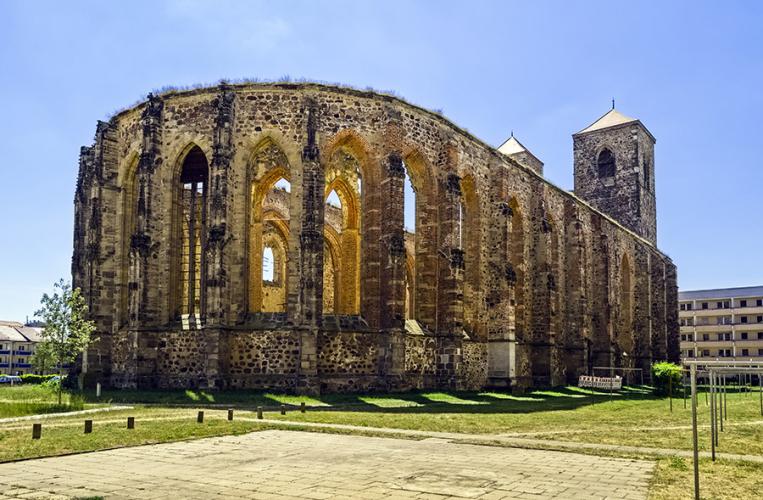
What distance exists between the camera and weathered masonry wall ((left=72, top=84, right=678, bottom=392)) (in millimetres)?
22797

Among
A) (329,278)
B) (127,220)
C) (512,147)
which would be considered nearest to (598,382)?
(329,278)

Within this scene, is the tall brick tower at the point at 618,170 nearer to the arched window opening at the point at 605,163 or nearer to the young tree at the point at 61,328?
the arched window opening at the point at 605,163

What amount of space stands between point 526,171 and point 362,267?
12568mm

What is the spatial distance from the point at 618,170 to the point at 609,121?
4174mm

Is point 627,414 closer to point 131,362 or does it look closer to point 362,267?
point 362,267

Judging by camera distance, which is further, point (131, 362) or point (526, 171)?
point (526, 171)

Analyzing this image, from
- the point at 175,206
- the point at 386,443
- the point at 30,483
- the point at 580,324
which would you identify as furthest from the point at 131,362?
the point at 580,324

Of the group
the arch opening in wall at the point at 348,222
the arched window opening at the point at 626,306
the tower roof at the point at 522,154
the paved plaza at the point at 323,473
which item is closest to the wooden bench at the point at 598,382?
the arch opening in wall at the point at 348,222

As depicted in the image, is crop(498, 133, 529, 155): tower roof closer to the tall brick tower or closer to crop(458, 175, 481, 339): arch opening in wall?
the tall brick tower

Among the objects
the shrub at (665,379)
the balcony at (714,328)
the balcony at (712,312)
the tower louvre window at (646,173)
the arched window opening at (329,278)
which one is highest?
the tower louvre window at (646,173)

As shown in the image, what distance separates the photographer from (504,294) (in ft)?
94.8

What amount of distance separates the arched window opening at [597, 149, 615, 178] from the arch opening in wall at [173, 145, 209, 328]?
3362 cm

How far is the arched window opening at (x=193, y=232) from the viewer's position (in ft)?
82.6

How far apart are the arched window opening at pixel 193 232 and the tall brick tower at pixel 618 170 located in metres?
33.1
